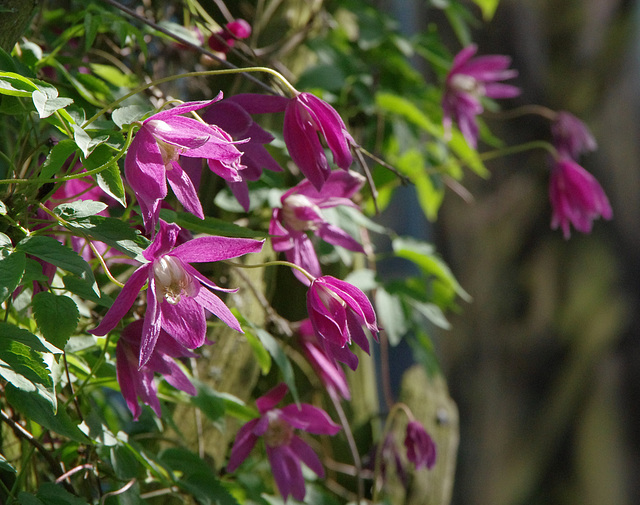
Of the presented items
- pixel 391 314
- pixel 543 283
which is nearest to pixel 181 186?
pixel 391 314

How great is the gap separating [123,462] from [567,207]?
59cm

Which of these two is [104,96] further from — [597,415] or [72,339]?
[597,415]

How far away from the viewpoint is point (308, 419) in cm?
63

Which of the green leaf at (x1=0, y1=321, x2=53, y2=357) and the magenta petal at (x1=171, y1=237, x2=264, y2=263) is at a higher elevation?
the magenta petal at (x1=171, y1=237, x2=264, y2=263)

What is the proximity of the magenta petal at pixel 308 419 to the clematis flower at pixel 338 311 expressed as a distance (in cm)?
22

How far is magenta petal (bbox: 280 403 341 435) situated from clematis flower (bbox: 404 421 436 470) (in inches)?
6.3

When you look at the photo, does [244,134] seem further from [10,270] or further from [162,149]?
[10,270]

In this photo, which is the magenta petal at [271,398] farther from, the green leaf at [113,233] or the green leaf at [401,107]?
the green leaf at [401,107]

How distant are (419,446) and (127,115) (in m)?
0.53

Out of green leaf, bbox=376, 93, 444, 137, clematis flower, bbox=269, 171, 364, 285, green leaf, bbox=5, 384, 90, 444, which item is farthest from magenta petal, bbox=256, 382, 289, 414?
green leaf, bbox=376, 93, 444, 137

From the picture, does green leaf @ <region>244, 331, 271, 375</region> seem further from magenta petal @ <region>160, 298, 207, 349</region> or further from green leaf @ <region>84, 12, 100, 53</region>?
green leaf @ <region>84, 12, 100, 53</region>

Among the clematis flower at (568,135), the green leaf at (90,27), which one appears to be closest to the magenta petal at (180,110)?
the green leaf at (90,27)

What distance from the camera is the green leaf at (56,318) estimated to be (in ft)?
1.24

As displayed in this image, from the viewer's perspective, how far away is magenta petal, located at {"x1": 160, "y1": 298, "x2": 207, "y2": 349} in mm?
406
